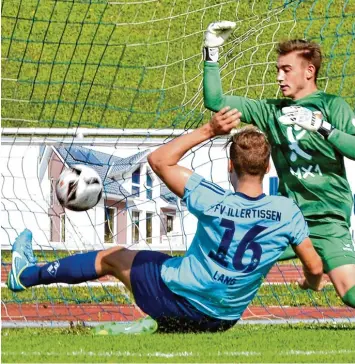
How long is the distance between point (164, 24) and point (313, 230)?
62.3 feet

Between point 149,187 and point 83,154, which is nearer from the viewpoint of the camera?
point 83,154

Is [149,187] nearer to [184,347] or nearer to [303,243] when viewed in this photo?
[303,243]

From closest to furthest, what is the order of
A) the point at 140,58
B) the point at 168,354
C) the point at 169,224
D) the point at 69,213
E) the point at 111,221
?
the point at 168,354 → the point at 111,221 → the point at 169,224 → the point at 69,213 → the point at 140,58

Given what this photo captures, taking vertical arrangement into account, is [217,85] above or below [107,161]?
above

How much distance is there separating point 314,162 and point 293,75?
20.5 inches

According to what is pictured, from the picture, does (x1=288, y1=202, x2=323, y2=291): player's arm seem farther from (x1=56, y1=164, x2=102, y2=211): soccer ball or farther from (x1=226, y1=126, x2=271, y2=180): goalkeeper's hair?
(x1=56, y1=164, x2=102, y2=211): soccer ball

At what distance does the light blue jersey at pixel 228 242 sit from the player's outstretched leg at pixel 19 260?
37.8 inches

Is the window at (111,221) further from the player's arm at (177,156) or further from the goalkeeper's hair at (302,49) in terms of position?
the player's arm at (177,156)

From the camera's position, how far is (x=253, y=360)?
5.53 metres

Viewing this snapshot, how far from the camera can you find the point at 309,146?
270 inches

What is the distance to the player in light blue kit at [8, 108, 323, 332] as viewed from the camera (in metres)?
5.84

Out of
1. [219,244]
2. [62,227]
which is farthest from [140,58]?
[219,244]

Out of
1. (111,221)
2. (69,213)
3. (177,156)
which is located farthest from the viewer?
(69,213)

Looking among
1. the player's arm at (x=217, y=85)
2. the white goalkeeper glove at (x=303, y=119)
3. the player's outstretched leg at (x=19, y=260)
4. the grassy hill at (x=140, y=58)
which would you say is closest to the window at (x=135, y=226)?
the player's arm at (x=217, y=85)
